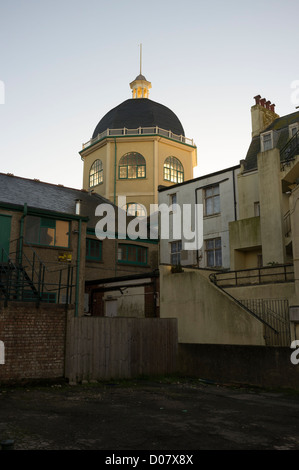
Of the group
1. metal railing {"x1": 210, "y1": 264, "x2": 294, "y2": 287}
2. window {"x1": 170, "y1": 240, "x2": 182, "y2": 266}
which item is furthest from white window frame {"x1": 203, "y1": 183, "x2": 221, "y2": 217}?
metal railing {"x1": 210, "y1": 264, "x2": 294, "y2": 287}

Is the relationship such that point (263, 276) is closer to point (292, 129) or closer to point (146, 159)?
point (292, 129)

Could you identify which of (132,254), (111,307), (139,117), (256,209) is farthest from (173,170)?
(111,307)

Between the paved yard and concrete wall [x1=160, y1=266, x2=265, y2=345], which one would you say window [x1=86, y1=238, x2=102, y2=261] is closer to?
concrete wall [x1=160, y1=266, x2=265, y2=345]

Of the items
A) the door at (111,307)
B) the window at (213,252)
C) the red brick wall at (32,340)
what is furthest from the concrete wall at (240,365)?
the window at (213,252)

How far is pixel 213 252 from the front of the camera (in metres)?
27.4

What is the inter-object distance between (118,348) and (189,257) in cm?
1401

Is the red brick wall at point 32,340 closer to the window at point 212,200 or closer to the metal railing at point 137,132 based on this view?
the window at point 212,200

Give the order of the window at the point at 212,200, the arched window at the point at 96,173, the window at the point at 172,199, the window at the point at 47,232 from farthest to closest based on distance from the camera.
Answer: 1. the arched window at the point at 96,173
2. the window at the point at 172,199
3. the window at the point at 212,200
4. the window at the point at 47,232

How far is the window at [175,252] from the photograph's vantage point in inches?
1164

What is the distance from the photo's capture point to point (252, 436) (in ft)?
25.2

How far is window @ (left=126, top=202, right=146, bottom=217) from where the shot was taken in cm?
3862

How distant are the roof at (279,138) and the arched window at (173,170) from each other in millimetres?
12884

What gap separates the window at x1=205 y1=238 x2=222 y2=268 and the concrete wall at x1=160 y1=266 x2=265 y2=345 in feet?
27.3
